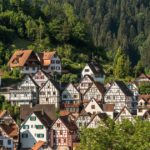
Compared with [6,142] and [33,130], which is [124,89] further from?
[6,142]

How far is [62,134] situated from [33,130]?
3.35 meters

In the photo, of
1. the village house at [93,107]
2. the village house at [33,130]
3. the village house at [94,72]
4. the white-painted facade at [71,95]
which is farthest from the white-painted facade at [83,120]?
the village house at [94,72]

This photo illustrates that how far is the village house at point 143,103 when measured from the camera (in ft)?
249

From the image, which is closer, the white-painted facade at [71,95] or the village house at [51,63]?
the white-painted facade at [71,95]

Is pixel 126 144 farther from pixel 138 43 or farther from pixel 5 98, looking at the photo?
pixel 138 43

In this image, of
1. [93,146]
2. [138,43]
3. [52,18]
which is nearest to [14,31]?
[52,18]

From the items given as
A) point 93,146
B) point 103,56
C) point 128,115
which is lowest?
point 93,146

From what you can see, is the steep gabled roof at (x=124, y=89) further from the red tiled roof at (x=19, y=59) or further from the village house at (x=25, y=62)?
the red tiled roof at (x=19, y=59)

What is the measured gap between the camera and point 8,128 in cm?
6956

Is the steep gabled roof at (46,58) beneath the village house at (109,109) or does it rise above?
above

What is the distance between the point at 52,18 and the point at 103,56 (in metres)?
14.2

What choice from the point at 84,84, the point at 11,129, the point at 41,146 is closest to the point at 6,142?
the point at 11,129

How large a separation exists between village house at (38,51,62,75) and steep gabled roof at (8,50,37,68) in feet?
7.97

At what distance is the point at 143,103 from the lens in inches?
3152
